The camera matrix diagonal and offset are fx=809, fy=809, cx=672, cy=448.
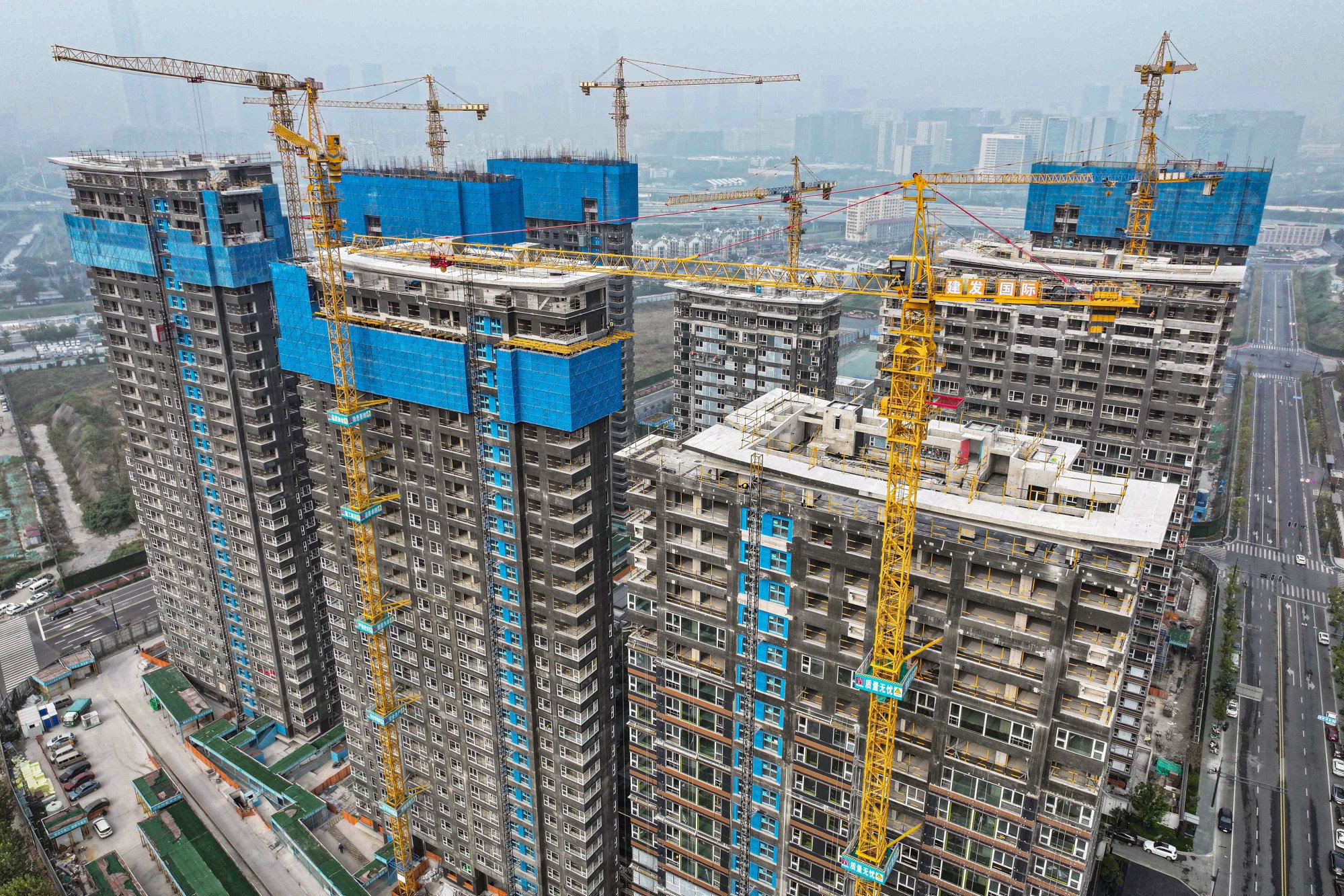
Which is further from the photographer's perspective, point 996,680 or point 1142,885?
point 1142,885

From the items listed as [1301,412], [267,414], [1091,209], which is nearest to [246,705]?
[267,414]

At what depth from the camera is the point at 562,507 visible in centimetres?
5491

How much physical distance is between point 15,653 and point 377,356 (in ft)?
274

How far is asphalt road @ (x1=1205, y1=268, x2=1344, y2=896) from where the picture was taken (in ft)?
247

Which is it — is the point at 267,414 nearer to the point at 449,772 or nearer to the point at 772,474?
the point at 449,772

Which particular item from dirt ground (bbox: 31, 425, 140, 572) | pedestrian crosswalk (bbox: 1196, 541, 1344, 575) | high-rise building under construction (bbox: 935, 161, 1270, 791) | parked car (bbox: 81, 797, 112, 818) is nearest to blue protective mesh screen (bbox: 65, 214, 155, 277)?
parked car (bbox: 81, 797, 112, 818)

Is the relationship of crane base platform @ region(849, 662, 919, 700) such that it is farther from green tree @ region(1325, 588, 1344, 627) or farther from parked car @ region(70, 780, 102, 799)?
green tree @ region(1325, 588, 1344, 627)

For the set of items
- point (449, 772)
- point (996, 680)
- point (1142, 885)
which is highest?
point (996, 680)

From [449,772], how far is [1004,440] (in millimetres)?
A: 50955

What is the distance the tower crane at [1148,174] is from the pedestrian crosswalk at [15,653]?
5477 inches

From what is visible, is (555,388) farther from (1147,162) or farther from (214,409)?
(1147,162)

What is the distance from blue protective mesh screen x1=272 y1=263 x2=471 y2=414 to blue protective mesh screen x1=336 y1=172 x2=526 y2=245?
42948mm

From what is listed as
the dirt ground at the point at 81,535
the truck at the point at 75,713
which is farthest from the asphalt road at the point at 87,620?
the dirt ground at the point at 81,535

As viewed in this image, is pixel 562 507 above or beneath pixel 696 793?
above
